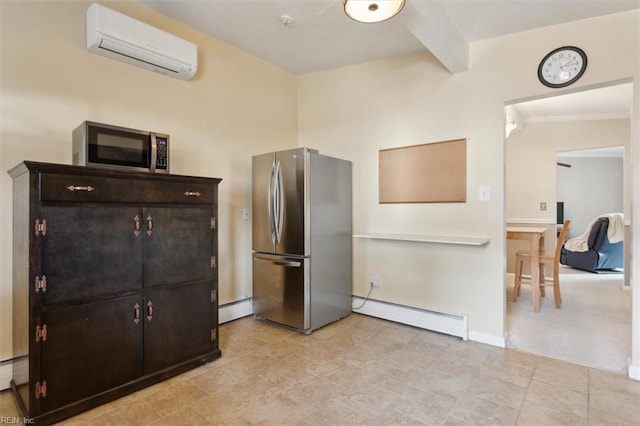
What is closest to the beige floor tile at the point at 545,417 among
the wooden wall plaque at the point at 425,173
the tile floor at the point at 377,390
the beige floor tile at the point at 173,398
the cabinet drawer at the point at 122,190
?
the tile floor at the point at 377,390

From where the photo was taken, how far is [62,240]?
1835mm

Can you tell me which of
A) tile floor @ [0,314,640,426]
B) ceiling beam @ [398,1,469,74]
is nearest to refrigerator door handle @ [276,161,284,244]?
tile floor @ [0,314,640,426]

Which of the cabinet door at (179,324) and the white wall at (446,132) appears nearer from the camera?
the cabinet door at (179,324)

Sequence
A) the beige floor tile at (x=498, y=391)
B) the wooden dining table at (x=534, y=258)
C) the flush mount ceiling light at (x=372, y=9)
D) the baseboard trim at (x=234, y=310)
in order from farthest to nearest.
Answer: the wooden dining table at (x=534, y=258) < the baseboard trim at (x=234, y=310) < the beige floor tile at (x=498, y=391) < the flush mount ceiling light at (x=372, y=9)

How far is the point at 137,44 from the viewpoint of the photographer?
247cm

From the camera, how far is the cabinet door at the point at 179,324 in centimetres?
219

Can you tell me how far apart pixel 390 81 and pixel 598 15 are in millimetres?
1680

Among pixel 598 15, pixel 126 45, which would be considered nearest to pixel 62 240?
pixel 126 45

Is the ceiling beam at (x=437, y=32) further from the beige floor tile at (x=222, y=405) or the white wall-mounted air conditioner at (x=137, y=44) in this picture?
the beige floor tile at (x=222, y=405)

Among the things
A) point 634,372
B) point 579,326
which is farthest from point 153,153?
point 579,326

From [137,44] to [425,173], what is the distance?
2678 millimetres

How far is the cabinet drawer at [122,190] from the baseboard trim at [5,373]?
1218 mm

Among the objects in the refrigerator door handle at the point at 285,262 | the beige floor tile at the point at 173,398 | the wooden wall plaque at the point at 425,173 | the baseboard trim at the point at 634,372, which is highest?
the wooden wall plaque at the point at 425,173

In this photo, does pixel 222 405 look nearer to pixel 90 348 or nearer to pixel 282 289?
pixel 90 348
